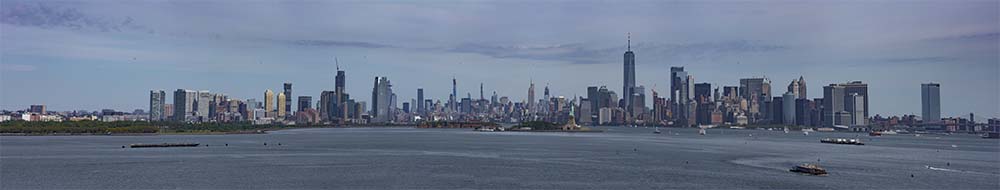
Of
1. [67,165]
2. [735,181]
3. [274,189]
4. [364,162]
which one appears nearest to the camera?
[274,189]

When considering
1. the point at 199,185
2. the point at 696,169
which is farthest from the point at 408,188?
the point at 696,169

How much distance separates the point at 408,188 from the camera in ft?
214

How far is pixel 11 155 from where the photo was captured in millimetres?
103438

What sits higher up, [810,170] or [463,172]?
[810,170]

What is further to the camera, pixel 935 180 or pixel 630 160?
pixel 630 160

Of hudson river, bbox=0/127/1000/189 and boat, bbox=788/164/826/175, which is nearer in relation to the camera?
hudson river, bbox=0/127/1000/189

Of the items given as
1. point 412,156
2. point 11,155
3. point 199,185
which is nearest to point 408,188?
point 199,185

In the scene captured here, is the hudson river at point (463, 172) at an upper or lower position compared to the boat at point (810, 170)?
lower

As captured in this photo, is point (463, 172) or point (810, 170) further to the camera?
point (463, 172)

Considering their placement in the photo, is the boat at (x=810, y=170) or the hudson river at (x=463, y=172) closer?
the hudson river at (x=463, y=172)

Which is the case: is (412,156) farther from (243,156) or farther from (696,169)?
(696,169)

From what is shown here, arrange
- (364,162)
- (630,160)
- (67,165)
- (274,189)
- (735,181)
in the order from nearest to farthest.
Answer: (274,189), (735,181), (67,165), (364,162), (630,160)

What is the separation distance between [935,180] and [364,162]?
197 ft

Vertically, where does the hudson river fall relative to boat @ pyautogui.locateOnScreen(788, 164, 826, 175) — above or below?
below
